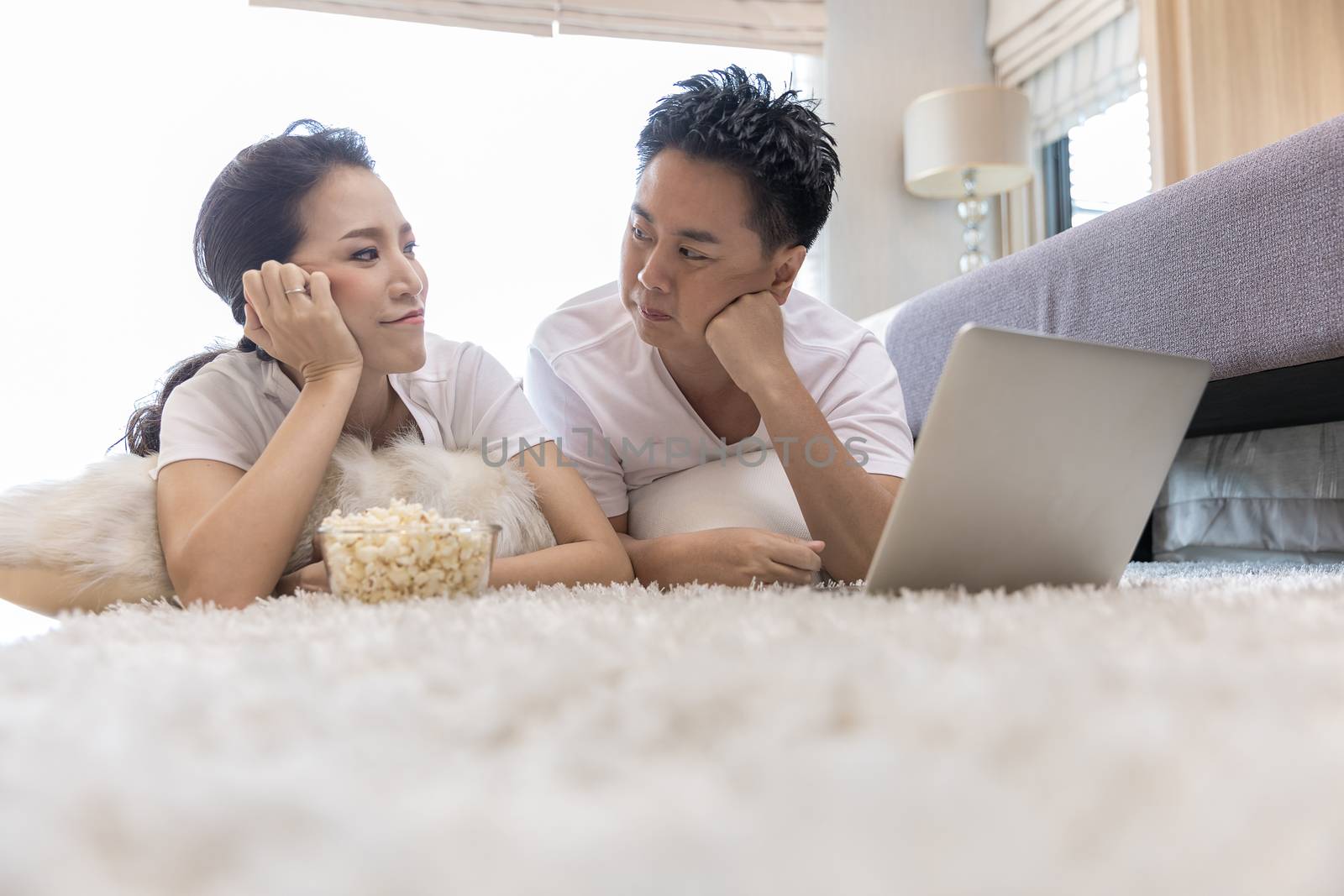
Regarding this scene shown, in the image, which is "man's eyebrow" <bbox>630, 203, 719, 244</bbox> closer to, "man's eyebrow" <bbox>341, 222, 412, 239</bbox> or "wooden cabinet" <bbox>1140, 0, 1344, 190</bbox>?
"man's eyebrow" <bbox>341, 222, 412, 239</bbox>

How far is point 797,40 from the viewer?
3664 mm

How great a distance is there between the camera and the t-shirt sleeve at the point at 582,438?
4.86 feet

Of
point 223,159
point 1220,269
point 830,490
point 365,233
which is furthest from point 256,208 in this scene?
point 223,159

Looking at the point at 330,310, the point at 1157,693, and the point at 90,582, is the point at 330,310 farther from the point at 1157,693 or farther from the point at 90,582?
the point at 1157,693

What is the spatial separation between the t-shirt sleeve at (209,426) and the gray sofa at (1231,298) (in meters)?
1.31

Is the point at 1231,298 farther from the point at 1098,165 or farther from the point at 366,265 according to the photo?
the point at 1098,165

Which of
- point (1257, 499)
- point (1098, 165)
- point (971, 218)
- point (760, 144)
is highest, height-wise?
point (1098, 165)

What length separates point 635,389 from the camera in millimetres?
1483

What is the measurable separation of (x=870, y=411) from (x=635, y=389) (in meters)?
0.37

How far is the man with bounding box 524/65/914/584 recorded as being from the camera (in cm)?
115

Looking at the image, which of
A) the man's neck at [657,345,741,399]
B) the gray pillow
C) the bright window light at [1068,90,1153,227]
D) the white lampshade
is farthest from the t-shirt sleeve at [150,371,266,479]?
the bright window light at [1068,90,1153,227]

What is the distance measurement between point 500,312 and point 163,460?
2387 mm

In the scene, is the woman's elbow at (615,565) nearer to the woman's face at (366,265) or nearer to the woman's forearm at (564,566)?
the woman's forearm at (564,566)

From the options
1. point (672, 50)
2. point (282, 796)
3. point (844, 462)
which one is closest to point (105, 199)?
point (672, 50)
